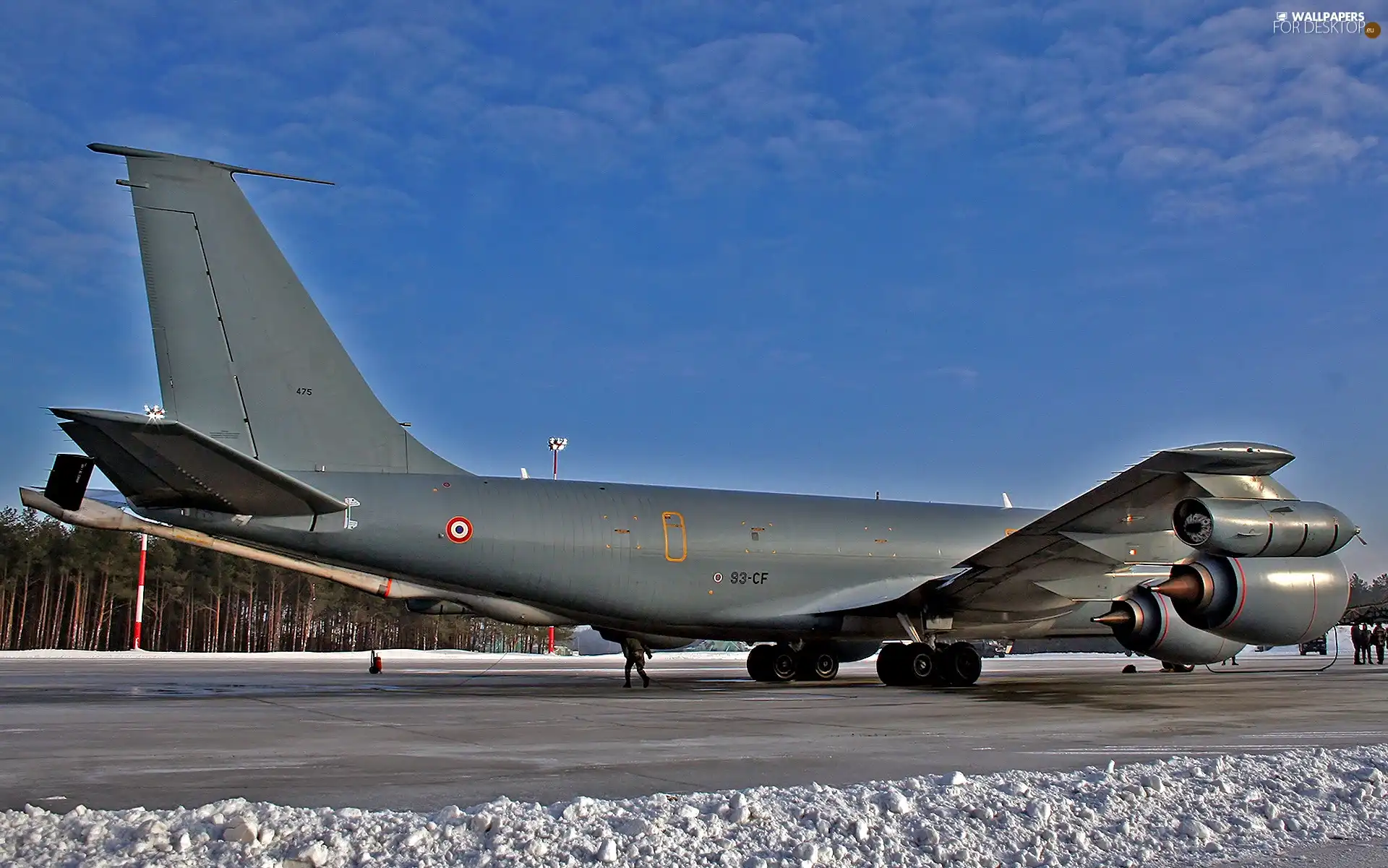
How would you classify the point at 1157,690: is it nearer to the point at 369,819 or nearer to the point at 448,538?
the point at 448,538

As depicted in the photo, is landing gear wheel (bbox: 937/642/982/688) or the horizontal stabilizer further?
landing gear wheel (bbox: 937/642/982/688)

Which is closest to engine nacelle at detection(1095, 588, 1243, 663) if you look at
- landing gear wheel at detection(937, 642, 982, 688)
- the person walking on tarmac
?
landing gear wheel at detection(937, 642, 982, 688)

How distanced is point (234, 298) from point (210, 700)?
486cm

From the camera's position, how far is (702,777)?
6.25 m

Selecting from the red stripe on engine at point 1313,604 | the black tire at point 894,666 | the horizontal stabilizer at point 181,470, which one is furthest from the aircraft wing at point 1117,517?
the horizontal stabilizer at point 181,470

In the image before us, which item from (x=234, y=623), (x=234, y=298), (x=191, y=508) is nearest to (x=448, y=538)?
(x=191, y=508)

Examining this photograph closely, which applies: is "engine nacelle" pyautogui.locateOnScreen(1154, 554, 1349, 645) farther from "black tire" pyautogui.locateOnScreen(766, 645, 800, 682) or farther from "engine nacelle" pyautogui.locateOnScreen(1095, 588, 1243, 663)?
"black tire" pyautogui.locateOnScreen(766, 645, 800, 682)

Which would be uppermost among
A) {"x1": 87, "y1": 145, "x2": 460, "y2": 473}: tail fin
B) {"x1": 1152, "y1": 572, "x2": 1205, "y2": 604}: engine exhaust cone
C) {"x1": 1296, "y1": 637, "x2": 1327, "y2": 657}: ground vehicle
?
{"x1": 87, "y1": 145, "x2": 460, "y2": 473}: tail fin

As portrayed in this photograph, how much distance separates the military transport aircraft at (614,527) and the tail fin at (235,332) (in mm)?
24

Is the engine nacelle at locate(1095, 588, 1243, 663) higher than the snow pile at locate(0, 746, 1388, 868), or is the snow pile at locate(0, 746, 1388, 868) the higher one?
the engine nacelle at locate(1095, 588, 1243, 663)

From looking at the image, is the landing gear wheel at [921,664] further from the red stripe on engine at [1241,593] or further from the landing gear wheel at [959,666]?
the red stripe on engine at [1241,593]

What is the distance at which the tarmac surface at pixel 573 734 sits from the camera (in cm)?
601

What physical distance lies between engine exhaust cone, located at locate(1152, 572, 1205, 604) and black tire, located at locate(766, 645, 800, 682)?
6.51 metres

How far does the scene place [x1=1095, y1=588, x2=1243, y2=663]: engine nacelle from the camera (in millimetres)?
17141
